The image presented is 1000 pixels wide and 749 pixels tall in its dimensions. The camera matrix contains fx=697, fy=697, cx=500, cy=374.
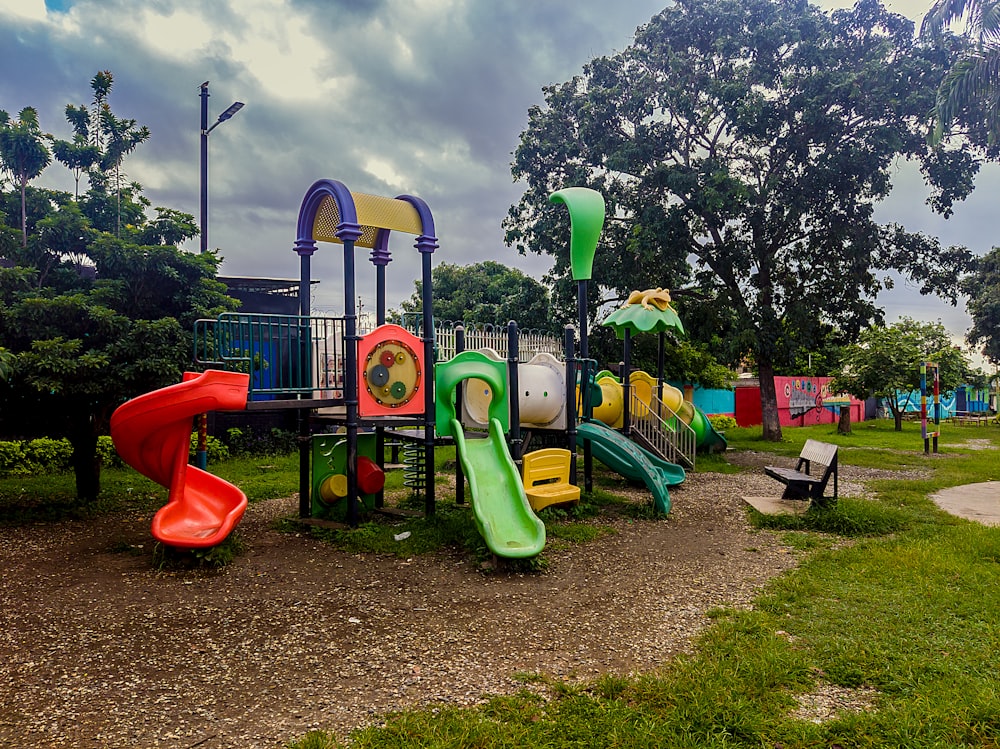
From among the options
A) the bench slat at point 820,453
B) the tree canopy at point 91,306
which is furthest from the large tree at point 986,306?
the tree canopy at point 91,306

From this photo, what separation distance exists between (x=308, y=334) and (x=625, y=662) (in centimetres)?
511

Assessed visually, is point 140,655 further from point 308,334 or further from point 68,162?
point 68,162

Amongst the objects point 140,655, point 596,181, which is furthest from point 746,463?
point 140,655

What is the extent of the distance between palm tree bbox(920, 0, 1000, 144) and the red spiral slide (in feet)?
49.6

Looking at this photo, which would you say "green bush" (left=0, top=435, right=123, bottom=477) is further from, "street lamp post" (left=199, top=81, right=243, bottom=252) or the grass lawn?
the grass lawn

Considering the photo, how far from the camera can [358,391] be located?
307 inches

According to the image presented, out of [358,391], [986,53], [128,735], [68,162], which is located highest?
[986,53]

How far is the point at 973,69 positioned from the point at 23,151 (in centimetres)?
1679

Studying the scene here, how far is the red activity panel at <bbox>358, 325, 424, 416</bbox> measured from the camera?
25.8ft

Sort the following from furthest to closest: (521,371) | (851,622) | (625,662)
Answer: (521,371), (851,622), (625,662)

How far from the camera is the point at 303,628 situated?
4.84 metres

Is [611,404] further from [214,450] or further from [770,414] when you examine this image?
[770,414]

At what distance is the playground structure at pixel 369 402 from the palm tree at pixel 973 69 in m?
9.51

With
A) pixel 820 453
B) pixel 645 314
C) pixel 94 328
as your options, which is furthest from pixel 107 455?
pixel 820 453
